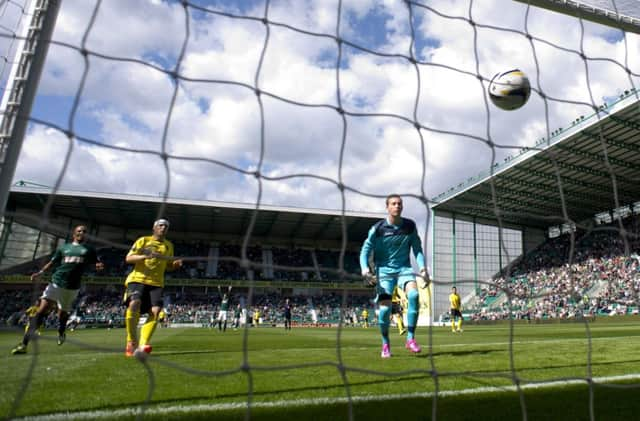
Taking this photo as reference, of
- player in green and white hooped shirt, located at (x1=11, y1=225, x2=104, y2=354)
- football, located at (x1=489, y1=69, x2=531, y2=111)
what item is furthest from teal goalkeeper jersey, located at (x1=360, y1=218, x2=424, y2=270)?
player in green and white hooped shirt, located at (x1=11, y1=225, x2=104, y2=354)

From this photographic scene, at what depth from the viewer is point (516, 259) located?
40219 mm

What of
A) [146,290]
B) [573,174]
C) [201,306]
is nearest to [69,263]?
[146,290]

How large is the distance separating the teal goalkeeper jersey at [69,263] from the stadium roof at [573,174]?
18498mm

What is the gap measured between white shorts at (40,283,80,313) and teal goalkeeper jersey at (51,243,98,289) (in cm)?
6

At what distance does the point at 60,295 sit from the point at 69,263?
46cm

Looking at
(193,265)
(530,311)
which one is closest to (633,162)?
(530,311)

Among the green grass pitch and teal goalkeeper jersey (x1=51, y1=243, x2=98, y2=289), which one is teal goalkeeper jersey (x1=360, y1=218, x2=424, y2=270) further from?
teal goalkeeper jersey (x1=51, y1=243, x2=98, y2=289)

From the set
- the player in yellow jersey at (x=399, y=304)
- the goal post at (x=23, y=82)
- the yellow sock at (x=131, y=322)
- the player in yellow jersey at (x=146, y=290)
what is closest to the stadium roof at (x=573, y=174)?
the player in yellow jersey at (x=399, y=304)

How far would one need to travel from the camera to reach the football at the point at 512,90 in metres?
5.55


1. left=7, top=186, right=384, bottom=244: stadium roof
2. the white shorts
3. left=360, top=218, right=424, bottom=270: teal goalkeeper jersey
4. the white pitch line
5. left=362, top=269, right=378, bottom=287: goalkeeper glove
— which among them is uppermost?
left=7, top=186, right=384, bottom=244: stadium roof

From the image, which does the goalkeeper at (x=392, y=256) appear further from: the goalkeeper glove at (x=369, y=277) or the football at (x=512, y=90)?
the football at (x=512, y=90)

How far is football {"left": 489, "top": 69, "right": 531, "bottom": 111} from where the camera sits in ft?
18.2

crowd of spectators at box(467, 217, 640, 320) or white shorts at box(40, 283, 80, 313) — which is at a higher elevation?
crowd of spectators at box(467, 217, 640, 320)

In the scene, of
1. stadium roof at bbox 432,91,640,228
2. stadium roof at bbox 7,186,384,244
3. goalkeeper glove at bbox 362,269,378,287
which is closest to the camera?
goalkeeper glove at bbox 362,269,378,287
